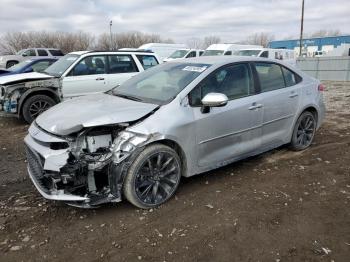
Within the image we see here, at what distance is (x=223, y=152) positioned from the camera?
452 cm

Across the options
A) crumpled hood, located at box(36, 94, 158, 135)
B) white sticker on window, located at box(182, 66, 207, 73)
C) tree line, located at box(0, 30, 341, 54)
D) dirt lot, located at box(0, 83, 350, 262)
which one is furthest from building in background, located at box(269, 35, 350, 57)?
crumpled hood, located at box(36, 94, 158, 135)

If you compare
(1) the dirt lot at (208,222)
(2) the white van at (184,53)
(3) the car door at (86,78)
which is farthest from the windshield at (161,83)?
(2) the white van at (184,53)

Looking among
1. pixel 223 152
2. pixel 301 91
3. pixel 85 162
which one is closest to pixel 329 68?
pixel 301 91

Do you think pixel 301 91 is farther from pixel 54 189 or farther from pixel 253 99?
pixel 54 189

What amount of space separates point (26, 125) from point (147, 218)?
5706mm

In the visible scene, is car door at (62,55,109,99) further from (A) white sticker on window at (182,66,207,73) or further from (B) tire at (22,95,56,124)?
(A) white sticker on window at (182,66,207,73)

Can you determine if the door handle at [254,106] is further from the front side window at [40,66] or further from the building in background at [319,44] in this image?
the building in background at [319,44]

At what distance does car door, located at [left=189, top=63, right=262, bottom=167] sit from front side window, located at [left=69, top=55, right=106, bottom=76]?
16.1 ft

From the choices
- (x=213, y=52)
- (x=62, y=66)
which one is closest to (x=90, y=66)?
(x=62, y=66)

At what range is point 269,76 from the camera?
5.18 meters

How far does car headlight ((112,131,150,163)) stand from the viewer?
3633 mm

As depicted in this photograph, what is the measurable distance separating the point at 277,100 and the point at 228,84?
958 millimetres

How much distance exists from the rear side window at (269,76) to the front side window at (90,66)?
15.9 ft

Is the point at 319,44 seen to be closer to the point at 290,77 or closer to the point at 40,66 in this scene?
the point at 40,66
